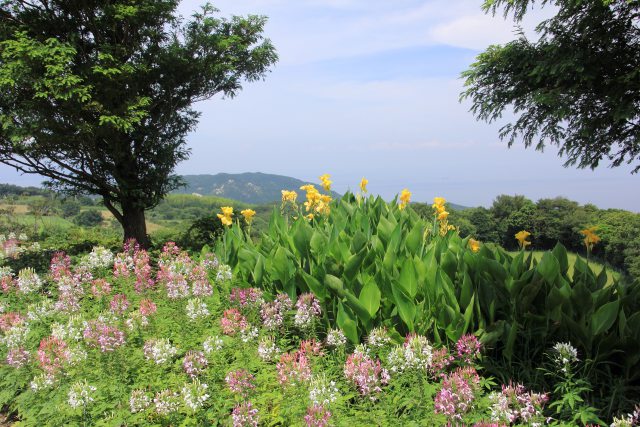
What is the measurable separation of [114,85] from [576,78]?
33.5ft

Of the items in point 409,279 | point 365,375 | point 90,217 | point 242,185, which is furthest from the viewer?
point 242,185

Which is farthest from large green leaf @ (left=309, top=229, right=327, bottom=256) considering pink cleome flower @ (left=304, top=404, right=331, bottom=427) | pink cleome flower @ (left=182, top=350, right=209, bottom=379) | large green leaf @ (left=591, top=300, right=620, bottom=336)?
large green leaf @ (left=591, top=300, right=620, bottom=336)

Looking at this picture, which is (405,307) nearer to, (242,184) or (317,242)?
(317,242)

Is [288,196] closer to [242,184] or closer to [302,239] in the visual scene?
[302,239]

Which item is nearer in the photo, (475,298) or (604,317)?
(604,317)

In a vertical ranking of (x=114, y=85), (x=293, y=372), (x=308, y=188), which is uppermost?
(x=114, y=85)

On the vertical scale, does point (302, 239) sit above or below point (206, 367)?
above

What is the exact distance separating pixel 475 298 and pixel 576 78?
956 centimetres

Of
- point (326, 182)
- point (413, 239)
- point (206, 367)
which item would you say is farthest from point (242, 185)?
point (206, 367)

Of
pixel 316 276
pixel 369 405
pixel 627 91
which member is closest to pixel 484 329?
pixel 369 405

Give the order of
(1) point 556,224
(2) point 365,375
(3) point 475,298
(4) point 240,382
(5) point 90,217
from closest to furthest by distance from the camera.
Result: (2) point 365,375 < (4) point 240,382 < (3) point 475,298 < (1) point 556,224 < (5) point 90,217

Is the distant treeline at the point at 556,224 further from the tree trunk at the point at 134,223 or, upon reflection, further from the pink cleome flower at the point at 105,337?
the pink cleome flower at the point at 105,337

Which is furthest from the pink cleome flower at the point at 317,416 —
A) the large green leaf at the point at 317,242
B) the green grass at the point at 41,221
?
the green grass at the point at 41,221

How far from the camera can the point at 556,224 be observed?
14.9 meters
